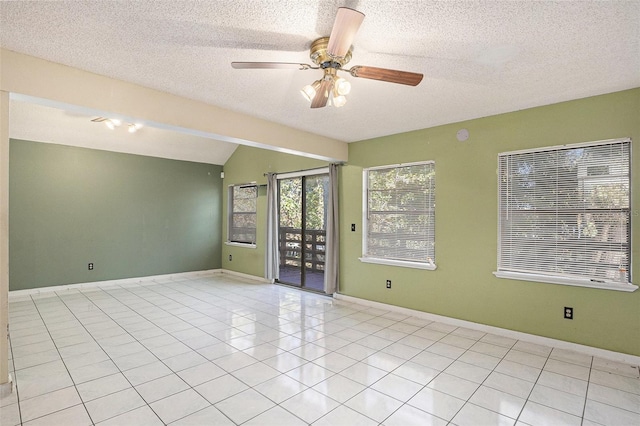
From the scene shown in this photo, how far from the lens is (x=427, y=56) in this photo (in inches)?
93.6

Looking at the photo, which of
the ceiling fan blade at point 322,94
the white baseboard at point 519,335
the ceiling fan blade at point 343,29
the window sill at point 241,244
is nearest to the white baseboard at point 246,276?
the window sill at point 241,244

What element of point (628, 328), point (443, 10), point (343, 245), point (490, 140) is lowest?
point (628, 328)

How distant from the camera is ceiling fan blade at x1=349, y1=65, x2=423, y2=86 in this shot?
2076mm

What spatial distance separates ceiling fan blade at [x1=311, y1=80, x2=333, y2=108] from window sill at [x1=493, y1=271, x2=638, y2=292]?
9.38 feet

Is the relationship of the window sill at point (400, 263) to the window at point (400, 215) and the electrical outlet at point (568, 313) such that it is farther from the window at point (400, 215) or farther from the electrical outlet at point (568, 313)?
the electrical outlet at point (568, 313)

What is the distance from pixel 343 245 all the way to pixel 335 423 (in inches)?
129

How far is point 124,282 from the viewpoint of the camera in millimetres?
6145

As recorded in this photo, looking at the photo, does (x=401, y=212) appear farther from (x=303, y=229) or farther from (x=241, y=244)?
(x=241, y=244)

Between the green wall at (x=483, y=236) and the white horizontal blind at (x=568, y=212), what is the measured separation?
92 millimetres

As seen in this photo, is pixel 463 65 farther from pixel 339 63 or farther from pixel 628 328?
pixel 628 328

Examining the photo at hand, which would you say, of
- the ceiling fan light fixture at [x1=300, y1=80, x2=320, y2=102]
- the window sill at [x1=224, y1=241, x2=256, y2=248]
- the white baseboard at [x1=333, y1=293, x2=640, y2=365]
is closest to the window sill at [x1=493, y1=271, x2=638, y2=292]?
the white baseboard at [x1=333, y1=293, x2=640, y2=365]

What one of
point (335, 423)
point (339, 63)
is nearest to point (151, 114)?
point (339, 63)

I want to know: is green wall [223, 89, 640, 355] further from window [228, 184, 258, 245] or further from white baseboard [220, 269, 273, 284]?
window [228, 184, 258, 245]

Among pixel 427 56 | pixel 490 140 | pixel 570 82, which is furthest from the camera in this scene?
pixel 490 140
